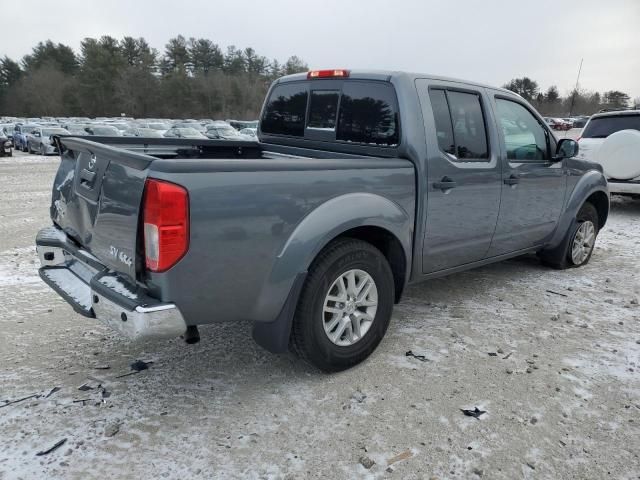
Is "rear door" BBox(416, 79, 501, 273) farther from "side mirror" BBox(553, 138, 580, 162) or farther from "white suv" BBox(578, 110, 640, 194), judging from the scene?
"white suv" BBox(578, 110, 640, 194)

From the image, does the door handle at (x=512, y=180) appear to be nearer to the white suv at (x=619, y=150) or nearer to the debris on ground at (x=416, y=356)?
the debris on ground at (x=416, y=356)

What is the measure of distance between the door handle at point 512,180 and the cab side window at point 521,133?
169 mm

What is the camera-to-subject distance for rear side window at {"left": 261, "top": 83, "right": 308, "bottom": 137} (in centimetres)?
420

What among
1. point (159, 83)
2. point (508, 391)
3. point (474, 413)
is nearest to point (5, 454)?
point (474, 413)

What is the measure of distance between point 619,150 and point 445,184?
6.19 meters

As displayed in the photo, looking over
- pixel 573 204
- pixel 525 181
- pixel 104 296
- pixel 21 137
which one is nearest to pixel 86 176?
pixel 104 296

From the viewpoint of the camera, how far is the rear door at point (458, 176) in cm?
351

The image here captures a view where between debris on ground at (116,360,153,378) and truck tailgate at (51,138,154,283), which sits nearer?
truck tailgate at (51,138,154,283)

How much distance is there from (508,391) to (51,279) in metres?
2.97

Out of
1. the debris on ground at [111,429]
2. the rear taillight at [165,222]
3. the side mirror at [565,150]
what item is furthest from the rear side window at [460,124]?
the debris on ground at [111,429]

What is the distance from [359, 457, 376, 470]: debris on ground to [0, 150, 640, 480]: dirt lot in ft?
0.03

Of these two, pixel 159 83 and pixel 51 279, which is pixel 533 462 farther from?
pixel 159 83

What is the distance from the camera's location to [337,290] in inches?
121

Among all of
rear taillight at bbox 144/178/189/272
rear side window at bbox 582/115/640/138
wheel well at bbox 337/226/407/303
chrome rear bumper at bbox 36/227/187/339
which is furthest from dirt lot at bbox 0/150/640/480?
rear side window at bbox 582/115/640/138
